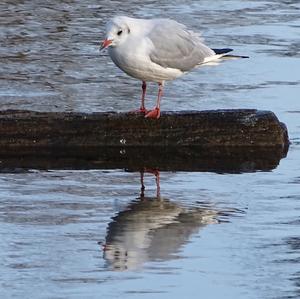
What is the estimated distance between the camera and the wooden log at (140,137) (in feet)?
32.5

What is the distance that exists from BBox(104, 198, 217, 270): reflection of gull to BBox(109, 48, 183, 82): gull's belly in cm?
144

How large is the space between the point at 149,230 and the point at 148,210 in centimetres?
58

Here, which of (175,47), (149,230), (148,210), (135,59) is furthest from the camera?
(175,47)

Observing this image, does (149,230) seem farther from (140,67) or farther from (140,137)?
(140,67)

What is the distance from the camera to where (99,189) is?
9.02 meters

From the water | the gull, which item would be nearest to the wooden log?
the gull

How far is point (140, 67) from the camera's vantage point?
32.8 ft

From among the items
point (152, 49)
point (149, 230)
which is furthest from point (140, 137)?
point (149, 230)

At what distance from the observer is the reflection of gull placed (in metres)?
7.36

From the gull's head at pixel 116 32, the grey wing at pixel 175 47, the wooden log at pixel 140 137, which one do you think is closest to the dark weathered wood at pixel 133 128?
the wooden log at pixel 140 137

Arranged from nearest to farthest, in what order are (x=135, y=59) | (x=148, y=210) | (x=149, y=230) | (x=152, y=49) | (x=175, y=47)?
(x=149, y=230), (x=148, y=210), (x=135, y=59), (x=152, y=49), (x=175, y=47)

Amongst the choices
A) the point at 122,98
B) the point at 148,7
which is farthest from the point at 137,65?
the point at 148,7

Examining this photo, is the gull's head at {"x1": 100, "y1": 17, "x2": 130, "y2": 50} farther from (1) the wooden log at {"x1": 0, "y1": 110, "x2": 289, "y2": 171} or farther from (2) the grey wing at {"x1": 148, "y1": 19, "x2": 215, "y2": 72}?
(1) the wooden log at {"x1": 0, "y1": 110, "x2": 289, "y2": 171}

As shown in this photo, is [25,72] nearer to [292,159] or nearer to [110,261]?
[292,159]
